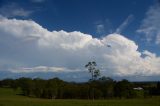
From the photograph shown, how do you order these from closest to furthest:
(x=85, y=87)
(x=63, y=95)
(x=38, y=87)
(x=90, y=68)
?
(x=90, y=68), (x=85, y=87), (x=63, y=95), (x=38, y=87)

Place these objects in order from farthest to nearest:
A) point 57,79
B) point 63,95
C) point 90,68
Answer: point 57,79
point 63,95
point 90,68

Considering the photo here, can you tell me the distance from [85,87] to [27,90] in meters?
Answer: 32.4

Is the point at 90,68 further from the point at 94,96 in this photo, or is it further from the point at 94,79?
the point at 94,96

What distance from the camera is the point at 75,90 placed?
391 feet

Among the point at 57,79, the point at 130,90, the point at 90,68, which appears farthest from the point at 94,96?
the point at 57,79

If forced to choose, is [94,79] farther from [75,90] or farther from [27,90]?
[27,90]

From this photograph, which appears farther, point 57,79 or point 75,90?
point 57,79

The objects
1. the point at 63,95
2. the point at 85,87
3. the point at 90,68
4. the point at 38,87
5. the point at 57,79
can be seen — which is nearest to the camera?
the point at 90,68

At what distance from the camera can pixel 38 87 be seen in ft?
436

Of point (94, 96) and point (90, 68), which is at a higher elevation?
point (90, 68)

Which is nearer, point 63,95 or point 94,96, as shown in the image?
point 94,96

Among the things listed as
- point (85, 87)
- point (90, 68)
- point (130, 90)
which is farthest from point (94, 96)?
point (90, 68)

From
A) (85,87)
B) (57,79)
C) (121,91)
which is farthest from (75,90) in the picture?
(57,79)

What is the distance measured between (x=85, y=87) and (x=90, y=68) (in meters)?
17.6
